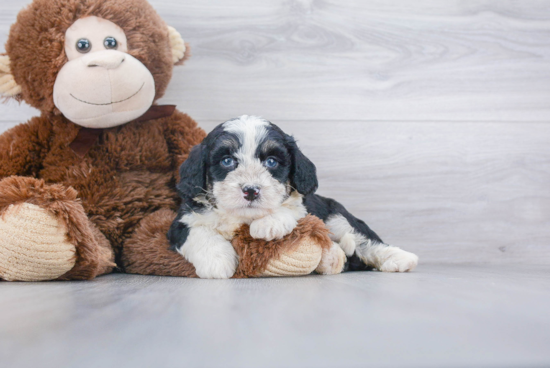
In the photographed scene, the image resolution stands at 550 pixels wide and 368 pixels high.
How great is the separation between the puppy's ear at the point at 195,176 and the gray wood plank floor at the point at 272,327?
15.7 inches

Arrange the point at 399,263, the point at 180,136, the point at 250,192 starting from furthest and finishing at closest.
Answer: the point at 180,136, the point at 399,263, the point at 250,192

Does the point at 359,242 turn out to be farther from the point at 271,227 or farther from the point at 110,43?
the point at 110,43

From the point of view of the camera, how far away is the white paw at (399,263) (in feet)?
5.31

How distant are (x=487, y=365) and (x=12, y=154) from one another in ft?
4.99

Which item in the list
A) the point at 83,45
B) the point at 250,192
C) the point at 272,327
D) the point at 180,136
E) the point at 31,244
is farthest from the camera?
the point at 180,136

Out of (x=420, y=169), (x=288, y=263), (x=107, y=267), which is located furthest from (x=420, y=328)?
(x=420, y=169)

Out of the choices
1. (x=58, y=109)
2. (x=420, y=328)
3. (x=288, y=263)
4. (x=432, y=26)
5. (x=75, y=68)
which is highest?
(x=432, y=26)

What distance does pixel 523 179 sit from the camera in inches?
86.6

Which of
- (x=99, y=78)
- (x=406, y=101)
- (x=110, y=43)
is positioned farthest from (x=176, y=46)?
(x=406, y=101)

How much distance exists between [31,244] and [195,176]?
18.9 inches

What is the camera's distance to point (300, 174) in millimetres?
1443

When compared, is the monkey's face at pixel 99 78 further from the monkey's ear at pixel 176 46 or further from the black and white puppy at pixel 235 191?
the black and white puppy at pixel 235 191

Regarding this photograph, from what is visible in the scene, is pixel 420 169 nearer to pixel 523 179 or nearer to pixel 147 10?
pixel 523 179

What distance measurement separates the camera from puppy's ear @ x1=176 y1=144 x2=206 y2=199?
4.62 feet
